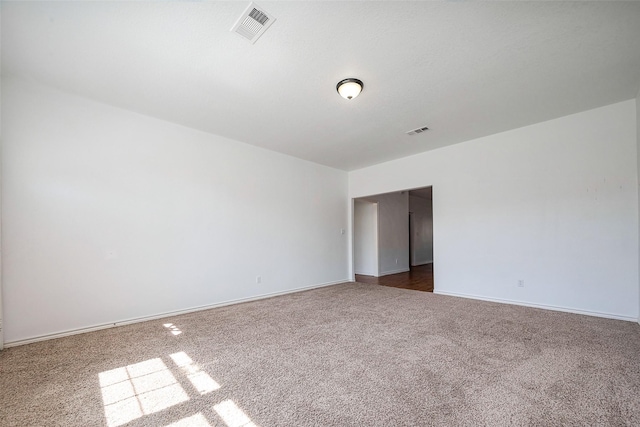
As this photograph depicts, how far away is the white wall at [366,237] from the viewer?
7.37 m

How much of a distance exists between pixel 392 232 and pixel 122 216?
21.8 ft

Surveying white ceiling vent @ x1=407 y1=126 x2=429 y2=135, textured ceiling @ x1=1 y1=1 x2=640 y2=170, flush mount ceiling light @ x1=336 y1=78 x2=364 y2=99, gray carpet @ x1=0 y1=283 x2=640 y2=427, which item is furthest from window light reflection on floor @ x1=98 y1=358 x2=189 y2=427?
white ceiling vent @ x1=407 y1=126 x2=429 y2=135

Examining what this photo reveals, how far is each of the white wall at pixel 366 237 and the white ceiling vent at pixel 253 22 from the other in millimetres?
5851

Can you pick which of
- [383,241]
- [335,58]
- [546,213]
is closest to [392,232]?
[383,241]

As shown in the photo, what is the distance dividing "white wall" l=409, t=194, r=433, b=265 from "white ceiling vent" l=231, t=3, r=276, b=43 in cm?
848

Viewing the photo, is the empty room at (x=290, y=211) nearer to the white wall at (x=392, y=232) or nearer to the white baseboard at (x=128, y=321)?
the white baseboard at (x=128, y=321)

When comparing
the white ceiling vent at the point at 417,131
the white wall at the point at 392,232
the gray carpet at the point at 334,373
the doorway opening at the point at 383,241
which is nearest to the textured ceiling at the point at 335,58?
the white ceiling vent at the point at 417,131

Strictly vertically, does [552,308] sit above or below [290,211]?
below

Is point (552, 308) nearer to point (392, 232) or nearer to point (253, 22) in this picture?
point (392, 232)

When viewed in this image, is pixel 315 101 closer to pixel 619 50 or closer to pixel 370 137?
pixel 370 137

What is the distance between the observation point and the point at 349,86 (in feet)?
8.89

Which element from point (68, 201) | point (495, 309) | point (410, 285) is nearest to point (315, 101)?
point (68, 201)

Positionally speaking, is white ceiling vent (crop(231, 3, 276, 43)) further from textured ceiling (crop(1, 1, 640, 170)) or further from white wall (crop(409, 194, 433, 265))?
white wall (crop(409, 194, 433, 265))

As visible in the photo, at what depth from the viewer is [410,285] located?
19.1 feet
